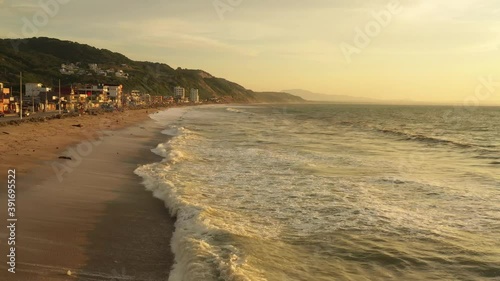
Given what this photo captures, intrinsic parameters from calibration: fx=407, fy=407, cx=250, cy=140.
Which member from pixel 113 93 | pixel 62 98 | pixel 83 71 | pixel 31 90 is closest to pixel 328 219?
pixel 62 98

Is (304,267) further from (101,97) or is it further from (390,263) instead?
(101,97)

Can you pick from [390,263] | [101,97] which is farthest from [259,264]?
[101,97]

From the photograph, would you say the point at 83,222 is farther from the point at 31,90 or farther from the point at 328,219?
the point at 31,90

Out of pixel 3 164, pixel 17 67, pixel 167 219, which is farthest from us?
pixel 17 67

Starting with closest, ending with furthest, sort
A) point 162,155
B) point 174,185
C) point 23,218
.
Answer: point 23,218 → point 174,185 → point 162,155

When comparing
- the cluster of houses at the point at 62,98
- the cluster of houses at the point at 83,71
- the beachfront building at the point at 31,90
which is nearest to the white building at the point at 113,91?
the cluster of houses at the point at 62,98

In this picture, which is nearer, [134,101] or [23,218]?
[23,218]

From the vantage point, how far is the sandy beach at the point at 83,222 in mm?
9078

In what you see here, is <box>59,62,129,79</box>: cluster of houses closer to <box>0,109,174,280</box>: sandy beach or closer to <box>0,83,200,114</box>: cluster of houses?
<box>0,83,200,114</box>: cluster of houses

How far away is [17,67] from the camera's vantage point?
149 meters

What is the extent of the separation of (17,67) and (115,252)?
164 meters

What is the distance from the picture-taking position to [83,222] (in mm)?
12328

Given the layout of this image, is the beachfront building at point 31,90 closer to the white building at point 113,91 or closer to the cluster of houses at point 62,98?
the cluster of houses at point 62,98

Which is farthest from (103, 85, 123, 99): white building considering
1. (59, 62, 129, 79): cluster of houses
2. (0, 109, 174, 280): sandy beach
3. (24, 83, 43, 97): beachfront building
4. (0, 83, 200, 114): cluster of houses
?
(0, 109, 174, 280): sandy beach
